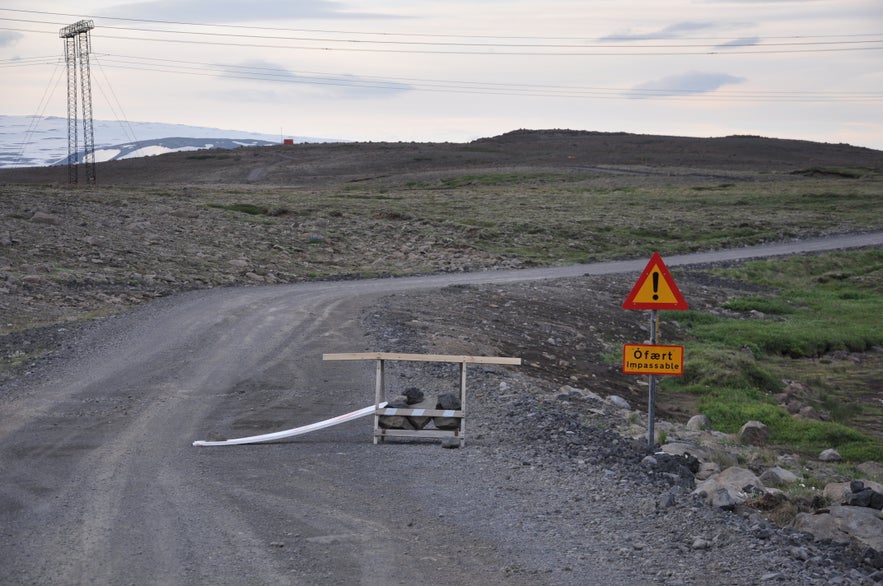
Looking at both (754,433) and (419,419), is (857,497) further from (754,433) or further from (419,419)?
(754,433)

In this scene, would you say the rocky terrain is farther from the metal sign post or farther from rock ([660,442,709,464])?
the metal sign post

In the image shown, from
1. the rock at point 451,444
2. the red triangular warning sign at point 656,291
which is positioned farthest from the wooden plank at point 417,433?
the red triangular warning sign at point 656,291

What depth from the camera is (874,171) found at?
93.0 m

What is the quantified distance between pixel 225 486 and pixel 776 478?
5.61 metres

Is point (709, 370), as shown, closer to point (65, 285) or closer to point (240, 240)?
point (65, 285)

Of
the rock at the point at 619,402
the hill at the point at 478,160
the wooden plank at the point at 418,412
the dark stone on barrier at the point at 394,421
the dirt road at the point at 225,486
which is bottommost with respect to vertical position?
the rock at the point at 619,402

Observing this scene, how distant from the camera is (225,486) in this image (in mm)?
8758

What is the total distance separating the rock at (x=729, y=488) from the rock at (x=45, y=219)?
2636cm

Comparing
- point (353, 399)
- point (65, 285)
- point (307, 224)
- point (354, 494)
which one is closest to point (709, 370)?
point (353, 399)

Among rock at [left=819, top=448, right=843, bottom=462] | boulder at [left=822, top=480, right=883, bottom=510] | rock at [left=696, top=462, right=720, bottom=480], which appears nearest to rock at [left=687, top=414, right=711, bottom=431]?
rock at [left=819, top=448, right=843, bottom=462]

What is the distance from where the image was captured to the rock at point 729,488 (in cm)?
820

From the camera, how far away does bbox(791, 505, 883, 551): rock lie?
7.60 metres

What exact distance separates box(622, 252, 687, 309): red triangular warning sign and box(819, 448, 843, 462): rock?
558cm

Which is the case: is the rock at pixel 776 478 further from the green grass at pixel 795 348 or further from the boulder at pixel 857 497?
the green grass at pixel 795 348
